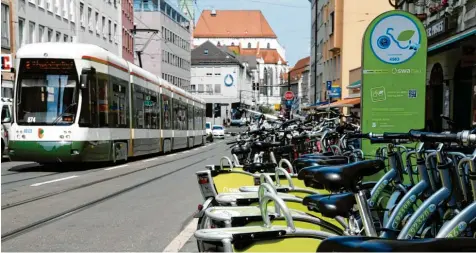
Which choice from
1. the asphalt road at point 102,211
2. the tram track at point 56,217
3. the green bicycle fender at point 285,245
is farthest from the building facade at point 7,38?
the green bicycle fender at point 285,245

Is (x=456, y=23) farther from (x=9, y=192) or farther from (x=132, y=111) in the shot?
(x=9, y=192)

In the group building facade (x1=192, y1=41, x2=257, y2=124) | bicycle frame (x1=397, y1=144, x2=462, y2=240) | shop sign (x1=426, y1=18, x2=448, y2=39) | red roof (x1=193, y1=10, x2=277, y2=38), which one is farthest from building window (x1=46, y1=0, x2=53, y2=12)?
red roof (x1=193, y1=10, x2=277, y2=38)

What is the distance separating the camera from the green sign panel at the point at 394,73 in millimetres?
8484

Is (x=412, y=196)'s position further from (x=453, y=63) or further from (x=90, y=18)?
(x=90, y=18)

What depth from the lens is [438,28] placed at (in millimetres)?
19844

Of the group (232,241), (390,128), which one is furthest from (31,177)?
(232,241)

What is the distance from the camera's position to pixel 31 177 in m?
14.9

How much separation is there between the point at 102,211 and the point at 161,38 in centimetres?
7395

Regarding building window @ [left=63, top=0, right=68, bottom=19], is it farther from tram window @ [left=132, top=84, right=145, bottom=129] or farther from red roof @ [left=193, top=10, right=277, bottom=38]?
red roof @ [left=193, top=10, right=277, bottom=38]

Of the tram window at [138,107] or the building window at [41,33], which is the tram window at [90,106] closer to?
the tram window at [138,107]

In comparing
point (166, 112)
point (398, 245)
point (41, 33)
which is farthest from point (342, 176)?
point (41, 33)

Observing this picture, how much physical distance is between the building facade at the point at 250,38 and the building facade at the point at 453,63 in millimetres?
130583

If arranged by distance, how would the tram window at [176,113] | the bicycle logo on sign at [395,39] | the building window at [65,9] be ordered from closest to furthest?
the bicycle logo on sign at [395,39] < the tram window at [176,113] < the building window at [65,9]

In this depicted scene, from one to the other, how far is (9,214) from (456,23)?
48.7 ft
